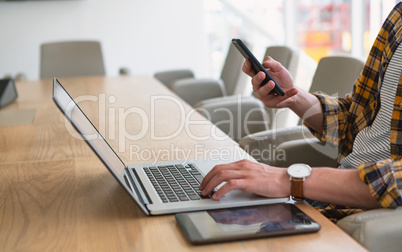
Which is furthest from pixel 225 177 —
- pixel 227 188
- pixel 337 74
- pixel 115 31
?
pixel 115 31

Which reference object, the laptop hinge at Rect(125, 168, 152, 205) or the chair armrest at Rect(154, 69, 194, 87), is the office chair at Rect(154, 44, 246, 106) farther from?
the laptop hinge at Rect(125, 168, 152, 205)

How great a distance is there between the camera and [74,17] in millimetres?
5531

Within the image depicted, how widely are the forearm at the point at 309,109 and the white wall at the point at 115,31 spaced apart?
4.20m

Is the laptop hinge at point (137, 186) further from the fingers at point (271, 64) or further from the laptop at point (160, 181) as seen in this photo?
the fingers at point (271, 64)

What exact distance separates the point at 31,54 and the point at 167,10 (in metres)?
1.45

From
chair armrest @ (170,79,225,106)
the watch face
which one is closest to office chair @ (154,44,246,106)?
chair armrest @ (170,79,225,106)

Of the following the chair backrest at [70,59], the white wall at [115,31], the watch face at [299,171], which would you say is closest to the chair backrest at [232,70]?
the chair backrest at [70,59]

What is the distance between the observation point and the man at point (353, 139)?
112 centimetres

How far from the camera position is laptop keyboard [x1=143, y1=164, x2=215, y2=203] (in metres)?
1.16

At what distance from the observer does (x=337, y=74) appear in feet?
7.29

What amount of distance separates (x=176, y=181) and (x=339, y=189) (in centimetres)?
36

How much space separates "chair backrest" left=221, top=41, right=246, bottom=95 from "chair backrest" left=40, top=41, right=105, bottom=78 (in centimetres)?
100

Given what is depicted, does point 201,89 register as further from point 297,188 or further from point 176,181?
point 297,188

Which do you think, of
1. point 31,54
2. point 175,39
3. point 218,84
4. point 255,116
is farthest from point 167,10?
point 255,116
